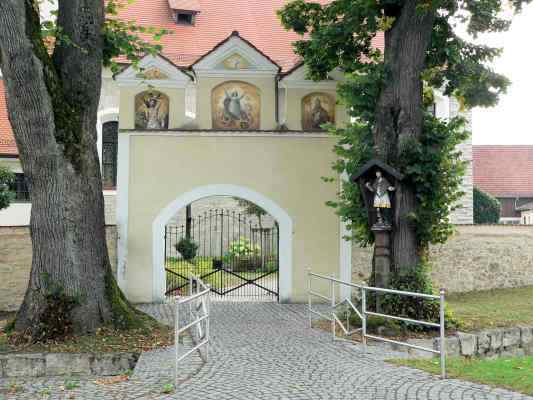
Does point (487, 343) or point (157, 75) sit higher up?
point (157, 75)

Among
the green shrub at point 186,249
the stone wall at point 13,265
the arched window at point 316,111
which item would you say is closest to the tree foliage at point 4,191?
the stone wall at point 13,265

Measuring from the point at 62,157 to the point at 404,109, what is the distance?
5.85m

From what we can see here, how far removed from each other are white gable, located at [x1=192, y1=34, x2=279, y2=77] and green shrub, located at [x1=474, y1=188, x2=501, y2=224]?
16.6 m

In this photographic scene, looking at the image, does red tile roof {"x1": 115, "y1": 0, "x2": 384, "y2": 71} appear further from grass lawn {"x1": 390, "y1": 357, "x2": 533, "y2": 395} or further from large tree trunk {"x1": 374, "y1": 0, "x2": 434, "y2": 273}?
grass lawn {"x1": 390, "y1": 357, "x2": 533, "y2": 395}

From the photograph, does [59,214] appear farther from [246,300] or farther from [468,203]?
[468,203]

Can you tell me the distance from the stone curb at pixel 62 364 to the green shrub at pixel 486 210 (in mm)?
22734

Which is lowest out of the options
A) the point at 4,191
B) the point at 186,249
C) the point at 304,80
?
the point at 186,249

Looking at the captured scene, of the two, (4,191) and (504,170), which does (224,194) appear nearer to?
(4,191)

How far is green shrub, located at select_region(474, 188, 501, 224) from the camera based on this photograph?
28.0 meters

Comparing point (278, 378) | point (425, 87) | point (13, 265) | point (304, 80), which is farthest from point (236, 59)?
point (278, 378)

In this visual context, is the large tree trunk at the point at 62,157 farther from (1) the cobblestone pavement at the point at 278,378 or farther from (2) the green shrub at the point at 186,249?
(2) the green shrub at the point at 186,249

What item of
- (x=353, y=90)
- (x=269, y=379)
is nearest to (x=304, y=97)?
(x=353, y=90)

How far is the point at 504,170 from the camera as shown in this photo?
1427 inches

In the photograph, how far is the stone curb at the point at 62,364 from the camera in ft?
26.6
